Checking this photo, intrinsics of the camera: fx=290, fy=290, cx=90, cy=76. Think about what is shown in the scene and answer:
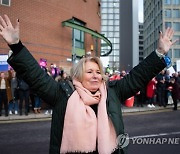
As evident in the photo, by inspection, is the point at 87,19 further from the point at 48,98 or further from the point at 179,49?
the point at 179,49

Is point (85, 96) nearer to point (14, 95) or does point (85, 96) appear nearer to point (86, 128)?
point (86, 128)

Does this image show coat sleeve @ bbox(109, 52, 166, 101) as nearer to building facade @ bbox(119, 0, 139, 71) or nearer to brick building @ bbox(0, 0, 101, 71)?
brick building @ bbox(0, 0, 101, 71)

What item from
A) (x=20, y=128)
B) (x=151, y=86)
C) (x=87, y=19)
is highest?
(x=87, y=19)

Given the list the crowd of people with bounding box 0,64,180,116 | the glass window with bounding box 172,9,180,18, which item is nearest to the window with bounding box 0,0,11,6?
the crowd of people with bounding box 0,64,180,116

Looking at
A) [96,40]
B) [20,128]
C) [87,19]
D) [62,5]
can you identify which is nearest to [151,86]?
[20,128]

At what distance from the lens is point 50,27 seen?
20672mm

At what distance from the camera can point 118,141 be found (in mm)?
2602

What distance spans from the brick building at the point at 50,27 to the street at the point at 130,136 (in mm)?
9462

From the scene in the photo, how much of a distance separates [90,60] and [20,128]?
268 inches

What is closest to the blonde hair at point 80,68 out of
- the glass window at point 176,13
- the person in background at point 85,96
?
the person in background at point 85,96

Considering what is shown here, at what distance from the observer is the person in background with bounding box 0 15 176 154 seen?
2.51 metres

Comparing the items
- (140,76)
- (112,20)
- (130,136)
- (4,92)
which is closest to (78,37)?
(4,92)

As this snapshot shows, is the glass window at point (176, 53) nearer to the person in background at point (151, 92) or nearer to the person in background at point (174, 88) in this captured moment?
the person in background at point (174, 88)

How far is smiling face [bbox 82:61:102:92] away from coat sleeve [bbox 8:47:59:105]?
0.29 m
